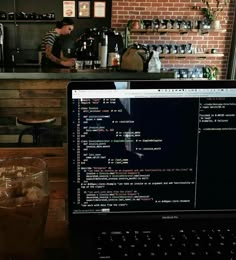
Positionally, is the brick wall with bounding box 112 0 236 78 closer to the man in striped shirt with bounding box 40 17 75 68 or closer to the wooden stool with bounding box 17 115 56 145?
the man in striped shirt with bounding box 40 17 75 68

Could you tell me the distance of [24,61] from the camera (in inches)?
231

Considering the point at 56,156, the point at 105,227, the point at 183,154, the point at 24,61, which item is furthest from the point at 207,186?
the point at 24,61

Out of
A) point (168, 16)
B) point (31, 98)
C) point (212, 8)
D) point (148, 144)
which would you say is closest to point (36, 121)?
point (31, 98)

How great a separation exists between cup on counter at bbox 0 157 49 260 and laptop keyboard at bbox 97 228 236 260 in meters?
0.13

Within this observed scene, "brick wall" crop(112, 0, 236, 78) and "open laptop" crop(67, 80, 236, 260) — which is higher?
"brick wall" crop(112, 0, 236, 78)

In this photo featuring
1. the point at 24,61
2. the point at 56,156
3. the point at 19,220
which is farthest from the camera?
the point at 24,61

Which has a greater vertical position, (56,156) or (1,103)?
(56,156)

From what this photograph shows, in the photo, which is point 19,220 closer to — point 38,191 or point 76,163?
point 38,191

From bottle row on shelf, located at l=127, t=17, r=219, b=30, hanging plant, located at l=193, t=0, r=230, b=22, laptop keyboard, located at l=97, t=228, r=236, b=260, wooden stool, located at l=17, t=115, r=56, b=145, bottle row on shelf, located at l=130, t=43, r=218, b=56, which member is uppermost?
hanging plant, located at l=193, t=0, r=230, b=22

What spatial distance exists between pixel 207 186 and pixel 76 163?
0.31 meters

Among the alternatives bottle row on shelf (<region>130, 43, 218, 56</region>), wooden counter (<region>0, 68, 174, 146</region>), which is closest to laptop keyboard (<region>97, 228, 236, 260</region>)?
wooden counter (<region>0, 68, 174, 146</region>)

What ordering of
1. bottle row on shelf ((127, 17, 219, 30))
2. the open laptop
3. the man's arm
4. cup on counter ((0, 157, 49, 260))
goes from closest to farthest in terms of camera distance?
cup on counter ((0, 157, 49, 260)) → the open laptop → the man's arm → bottle row on shelf ((127, 17, 219, 30))

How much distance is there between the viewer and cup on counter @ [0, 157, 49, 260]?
0.66 metres

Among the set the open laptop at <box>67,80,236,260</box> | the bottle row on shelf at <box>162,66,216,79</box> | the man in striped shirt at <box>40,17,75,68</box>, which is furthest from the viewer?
the bottle row on shelf at <box>162,66,216,79</box>
